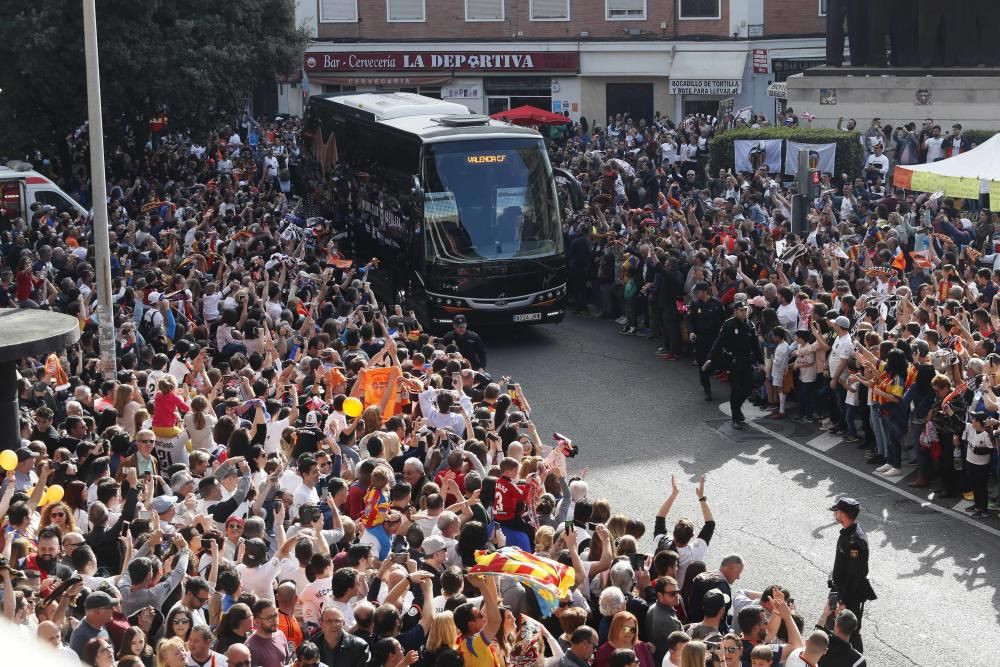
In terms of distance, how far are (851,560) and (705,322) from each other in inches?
318

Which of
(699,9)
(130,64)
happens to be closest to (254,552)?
(130,64)

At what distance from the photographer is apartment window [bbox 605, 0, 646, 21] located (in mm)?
46656

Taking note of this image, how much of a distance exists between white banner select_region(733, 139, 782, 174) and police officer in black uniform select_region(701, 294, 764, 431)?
43.4 ft

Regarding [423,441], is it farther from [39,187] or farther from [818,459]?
[39,187]

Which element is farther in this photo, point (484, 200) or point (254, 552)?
point (484, 200)

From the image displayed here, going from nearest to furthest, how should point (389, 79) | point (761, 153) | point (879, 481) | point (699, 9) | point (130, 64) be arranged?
1. point (879, 481)
2. point (130, 64)
3. point (761, 153)
4. point (699, 9)
5. point (389, 79)

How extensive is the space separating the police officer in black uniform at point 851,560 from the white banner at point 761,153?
1973 centimetres

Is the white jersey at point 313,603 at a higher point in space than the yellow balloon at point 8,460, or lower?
lower

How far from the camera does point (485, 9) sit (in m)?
46.9

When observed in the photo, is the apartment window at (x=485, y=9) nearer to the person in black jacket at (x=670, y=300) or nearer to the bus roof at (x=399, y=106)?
the bus roof at (x=399, y=106)

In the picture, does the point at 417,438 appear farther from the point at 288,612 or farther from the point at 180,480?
the point at 288,612

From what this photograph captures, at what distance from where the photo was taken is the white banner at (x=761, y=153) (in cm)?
2905

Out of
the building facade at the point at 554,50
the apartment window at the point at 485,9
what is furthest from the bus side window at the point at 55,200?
the apartment window at the point at 485,9

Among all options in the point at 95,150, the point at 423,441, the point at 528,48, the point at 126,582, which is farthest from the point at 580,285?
the point at 528,48
